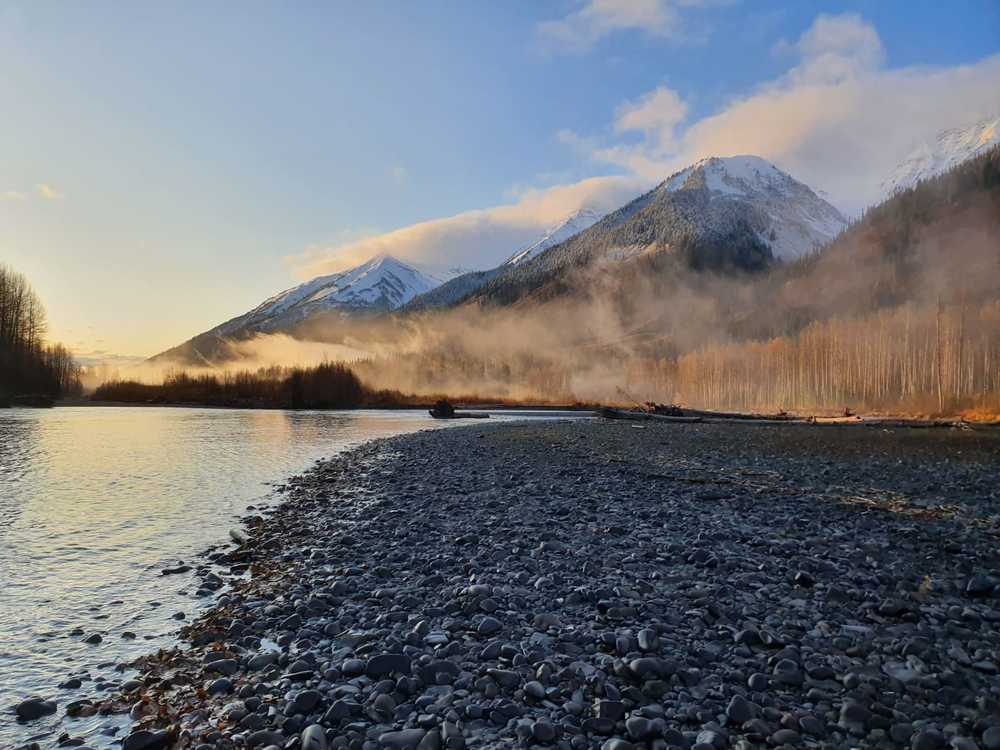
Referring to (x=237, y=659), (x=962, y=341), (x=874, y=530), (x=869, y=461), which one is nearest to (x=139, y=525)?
(x=237, y=659)

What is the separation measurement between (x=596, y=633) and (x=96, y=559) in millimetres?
11551

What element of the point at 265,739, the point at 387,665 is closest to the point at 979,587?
the point at 387,665

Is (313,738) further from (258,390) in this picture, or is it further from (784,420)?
(258,390)

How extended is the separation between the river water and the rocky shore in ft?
2.21

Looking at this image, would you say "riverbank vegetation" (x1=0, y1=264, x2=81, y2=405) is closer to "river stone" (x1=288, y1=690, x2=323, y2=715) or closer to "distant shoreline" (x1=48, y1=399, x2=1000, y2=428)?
"distant shoreline" (x1=48, y1=399, x2=1000, y2=428)

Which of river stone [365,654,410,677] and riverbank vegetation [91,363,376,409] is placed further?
riverbank vegetation [91,363,376,409]

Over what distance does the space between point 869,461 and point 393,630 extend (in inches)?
1183

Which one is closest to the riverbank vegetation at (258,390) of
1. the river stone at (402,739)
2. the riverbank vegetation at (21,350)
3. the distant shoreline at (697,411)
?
the distant shoreline at (697,411)

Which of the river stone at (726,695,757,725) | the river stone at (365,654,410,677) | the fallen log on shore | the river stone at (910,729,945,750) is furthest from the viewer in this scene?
the fallen log on shore

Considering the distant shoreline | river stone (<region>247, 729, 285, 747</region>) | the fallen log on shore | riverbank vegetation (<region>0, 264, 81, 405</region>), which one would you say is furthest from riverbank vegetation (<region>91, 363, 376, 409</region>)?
river stone (<region>247, 729, 285, 747</region>)

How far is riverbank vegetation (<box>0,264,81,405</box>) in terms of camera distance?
10850 cm

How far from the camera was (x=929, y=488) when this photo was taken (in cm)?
2009

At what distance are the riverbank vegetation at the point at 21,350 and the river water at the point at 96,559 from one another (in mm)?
100294

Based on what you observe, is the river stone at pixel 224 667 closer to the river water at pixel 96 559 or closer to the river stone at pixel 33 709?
the river water at pixel 96 559
